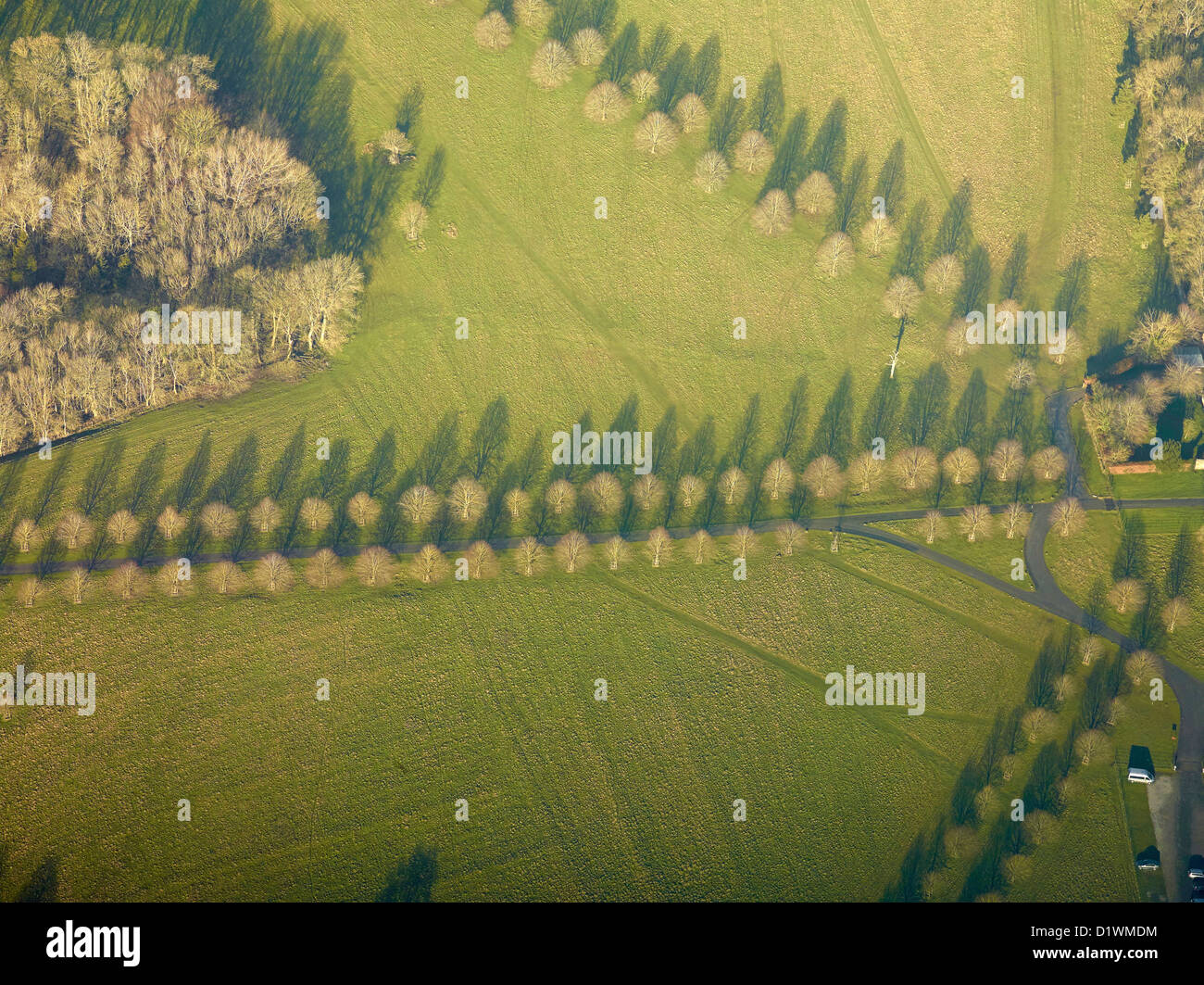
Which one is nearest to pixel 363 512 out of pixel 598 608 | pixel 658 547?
pixel 598 608

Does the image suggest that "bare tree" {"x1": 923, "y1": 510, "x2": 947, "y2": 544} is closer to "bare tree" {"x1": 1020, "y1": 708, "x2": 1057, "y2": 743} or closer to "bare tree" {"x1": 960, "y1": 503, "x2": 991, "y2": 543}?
"bare tree" {"x1": 960, "y1": 503, "x2": 991, "y2": 543}

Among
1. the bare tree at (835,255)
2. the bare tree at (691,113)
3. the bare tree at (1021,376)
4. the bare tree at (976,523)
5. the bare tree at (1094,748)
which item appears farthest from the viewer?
the bare tree at (691,113)

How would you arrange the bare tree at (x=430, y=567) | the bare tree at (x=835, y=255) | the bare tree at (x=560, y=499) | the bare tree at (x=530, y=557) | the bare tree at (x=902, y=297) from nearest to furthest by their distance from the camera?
the bare tree at (x=430, y=567)
the bare tree at (x=530, y=557)
the bare tree at (x=560, y=499)
the bare tree at (x=902, y=297)
the bare tree at (x=835, y=255)

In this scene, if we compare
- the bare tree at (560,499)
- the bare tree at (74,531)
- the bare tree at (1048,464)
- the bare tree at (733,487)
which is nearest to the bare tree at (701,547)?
the bare tree at (733,487)

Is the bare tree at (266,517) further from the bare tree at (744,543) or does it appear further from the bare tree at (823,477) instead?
the bare tree at (823,477)

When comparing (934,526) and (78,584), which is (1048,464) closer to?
(934,526)
